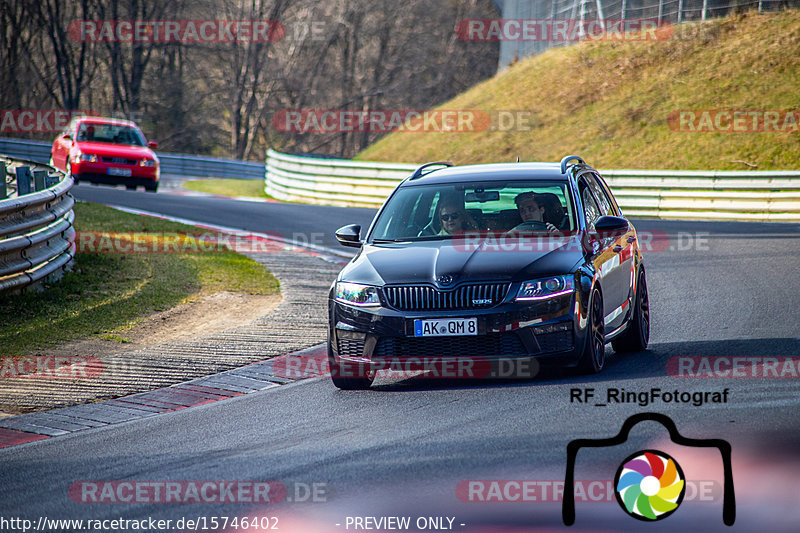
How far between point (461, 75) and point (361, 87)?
8.22 m

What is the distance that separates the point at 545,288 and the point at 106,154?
71.2 ft

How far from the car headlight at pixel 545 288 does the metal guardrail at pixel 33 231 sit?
19.1 ft

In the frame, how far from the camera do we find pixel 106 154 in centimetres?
2736

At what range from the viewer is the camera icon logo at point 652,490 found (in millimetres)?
4801

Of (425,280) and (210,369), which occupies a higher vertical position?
(425,280)

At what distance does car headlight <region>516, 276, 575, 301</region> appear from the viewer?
7535 mm

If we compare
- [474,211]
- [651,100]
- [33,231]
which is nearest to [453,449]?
[474,211]

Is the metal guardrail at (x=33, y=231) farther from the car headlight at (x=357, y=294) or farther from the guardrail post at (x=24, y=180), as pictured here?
the car headlight at (x=357, y=294)

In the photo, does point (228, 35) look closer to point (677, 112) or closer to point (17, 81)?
point (17, 81)

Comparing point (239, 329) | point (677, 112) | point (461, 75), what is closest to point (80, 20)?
point (461, 75)

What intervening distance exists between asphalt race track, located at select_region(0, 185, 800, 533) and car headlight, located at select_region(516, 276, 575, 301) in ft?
2.15

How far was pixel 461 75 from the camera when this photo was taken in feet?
229

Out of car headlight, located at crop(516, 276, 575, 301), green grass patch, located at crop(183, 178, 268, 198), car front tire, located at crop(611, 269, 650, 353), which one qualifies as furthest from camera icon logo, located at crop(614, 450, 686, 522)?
green grass patch, located at crop(183, 178, 268, 198)

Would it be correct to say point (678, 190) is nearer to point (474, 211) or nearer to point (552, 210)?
point (552, 210)
